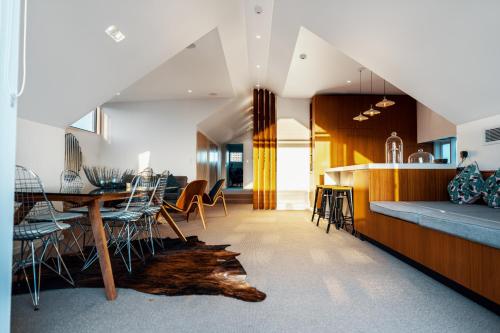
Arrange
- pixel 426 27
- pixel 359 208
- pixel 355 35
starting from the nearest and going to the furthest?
pixel 426 27 < pixel 355 35 < pixel 359 208

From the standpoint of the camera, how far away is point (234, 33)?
4816 mm

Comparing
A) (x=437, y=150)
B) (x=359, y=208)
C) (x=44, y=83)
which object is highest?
(x=44, y=83)

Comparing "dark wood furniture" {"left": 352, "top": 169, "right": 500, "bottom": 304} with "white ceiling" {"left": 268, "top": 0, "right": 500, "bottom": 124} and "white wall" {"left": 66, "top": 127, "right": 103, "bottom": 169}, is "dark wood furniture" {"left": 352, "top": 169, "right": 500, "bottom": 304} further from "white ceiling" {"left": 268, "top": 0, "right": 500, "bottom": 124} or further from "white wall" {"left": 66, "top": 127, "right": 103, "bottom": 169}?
"white wall" {"left": 66, "top": 127, "right": 103, "bottom": 169}

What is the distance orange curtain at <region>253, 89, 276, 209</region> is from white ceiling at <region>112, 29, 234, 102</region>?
116cm

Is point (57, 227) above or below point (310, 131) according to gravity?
below

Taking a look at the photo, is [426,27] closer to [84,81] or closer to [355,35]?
[355,35]

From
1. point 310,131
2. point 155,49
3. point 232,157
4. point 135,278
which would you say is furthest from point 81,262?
point 232,157

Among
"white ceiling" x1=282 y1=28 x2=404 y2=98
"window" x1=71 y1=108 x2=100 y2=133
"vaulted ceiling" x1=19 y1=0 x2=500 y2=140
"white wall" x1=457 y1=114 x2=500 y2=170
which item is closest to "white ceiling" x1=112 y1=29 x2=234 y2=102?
"vaulted ceiling" x1=19 y1=0 x2=500 y2=140

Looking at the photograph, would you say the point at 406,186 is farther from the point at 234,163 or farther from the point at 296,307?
the point at 234,163

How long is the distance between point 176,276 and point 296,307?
3.77 ft

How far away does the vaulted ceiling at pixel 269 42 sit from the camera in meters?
2.69

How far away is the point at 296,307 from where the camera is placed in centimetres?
194

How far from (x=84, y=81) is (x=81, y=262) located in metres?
2.25

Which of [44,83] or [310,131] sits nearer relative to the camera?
[44,83]
